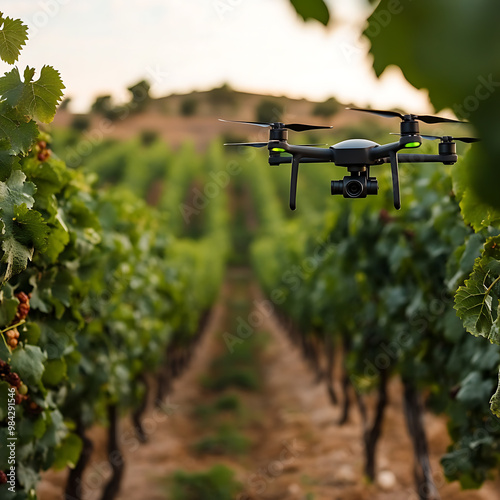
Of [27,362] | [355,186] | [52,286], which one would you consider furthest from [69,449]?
[355,186]

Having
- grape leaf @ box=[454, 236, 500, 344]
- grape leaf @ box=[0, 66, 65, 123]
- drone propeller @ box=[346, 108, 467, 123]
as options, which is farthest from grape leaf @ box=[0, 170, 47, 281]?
grape leaf @ box=[454, 236, 500, 344]

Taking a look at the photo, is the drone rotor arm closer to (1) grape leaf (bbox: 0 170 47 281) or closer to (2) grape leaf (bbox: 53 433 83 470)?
(1) grape leaf (bbox: 0 170 47 281)

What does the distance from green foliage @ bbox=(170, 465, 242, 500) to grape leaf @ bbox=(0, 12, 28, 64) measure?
7555 mm

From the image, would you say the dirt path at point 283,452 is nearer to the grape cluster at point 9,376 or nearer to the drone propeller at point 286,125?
the grape cluster at point 9,376

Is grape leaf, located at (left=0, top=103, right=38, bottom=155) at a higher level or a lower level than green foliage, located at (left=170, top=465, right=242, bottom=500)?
higher

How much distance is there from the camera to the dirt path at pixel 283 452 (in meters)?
8.84

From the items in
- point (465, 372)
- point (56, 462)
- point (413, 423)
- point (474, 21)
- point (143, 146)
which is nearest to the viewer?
point (474, 21)

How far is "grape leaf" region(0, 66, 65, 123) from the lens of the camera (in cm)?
239

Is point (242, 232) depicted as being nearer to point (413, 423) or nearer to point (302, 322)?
point (302, 322)

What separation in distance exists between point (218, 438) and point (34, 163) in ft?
29.4

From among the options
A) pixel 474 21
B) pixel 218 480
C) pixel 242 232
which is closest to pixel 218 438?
pixel 218 480

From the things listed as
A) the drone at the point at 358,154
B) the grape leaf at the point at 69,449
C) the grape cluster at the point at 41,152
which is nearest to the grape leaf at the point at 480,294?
the drone at the point at 358,154

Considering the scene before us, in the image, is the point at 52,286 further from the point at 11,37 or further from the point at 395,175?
the point at 395,175

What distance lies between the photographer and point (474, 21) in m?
0.58
